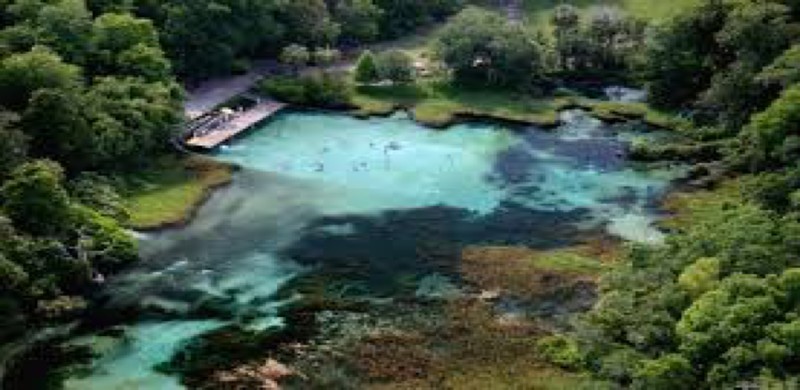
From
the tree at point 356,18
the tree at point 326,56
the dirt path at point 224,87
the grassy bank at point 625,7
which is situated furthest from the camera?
the grassy bank at point 625,7

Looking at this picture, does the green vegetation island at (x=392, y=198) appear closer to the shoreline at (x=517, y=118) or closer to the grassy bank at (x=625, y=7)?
the shoreline at (x=517, y=118)

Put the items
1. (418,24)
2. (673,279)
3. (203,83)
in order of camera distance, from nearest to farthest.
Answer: (673,279), (203,83), (418,24)

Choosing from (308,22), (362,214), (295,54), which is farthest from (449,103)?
(362,214)

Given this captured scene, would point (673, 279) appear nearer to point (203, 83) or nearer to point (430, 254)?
point (430, 254)

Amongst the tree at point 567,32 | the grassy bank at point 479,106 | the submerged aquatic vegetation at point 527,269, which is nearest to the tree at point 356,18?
the grassy bank at point 479,106

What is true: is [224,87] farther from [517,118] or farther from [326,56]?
[517,118]

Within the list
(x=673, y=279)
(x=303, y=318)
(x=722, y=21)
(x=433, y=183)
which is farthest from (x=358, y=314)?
(x=722, y=21)

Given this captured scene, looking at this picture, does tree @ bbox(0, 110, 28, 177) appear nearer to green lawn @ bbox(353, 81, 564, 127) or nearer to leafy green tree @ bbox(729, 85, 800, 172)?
green lawn @ bbox(353, 81, 564, 127)
